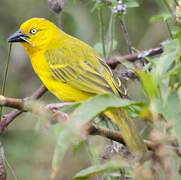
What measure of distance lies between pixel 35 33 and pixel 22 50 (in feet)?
7.30

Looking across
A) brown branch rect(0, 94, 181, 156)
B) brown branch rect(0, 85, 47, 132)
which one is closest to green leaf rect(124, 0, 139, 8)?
brown branch rect(0, 85, 47, 132)

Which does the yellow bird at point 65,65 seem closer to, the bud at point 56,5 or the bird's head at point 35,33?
the bird's head at point 35,33

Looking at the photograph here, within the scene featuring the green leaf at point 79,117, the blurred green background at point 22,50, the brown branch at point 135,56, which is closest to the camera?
the green leaf at point 79,117

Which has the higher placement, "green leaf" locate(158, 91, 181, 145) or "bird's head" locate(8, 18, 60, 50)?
"bird's head" locate(8, 18, 60, 50)

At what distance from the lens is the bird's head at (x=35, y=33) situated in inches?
170

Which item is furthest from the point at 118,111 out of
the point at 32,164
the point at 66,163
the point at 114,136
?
the point at 32,164

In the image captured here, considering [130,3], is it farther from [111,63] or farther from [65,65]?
[65,65]

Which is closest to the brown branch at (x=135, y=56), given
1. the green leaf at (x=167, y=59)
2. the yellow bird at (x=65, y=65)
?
the yellow bird at (x=65, y=65)

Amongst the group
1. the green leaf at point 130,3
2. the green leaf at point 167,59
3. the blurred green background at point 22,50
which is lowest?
the blurred green background at point 22,50

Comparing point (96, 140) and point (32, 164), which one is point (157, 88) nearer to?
point (96, 140)

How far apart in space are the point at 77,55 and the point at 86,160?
1585 millimetres

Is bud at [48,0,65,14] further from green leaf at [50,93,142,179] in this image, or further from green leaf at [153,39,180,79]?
green leaf at [50,93,142,179]

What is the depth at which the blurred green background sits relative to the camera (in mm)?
5129

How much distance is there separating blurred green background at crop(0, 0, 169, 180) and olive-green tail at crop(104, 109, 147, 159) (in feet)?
6.85
